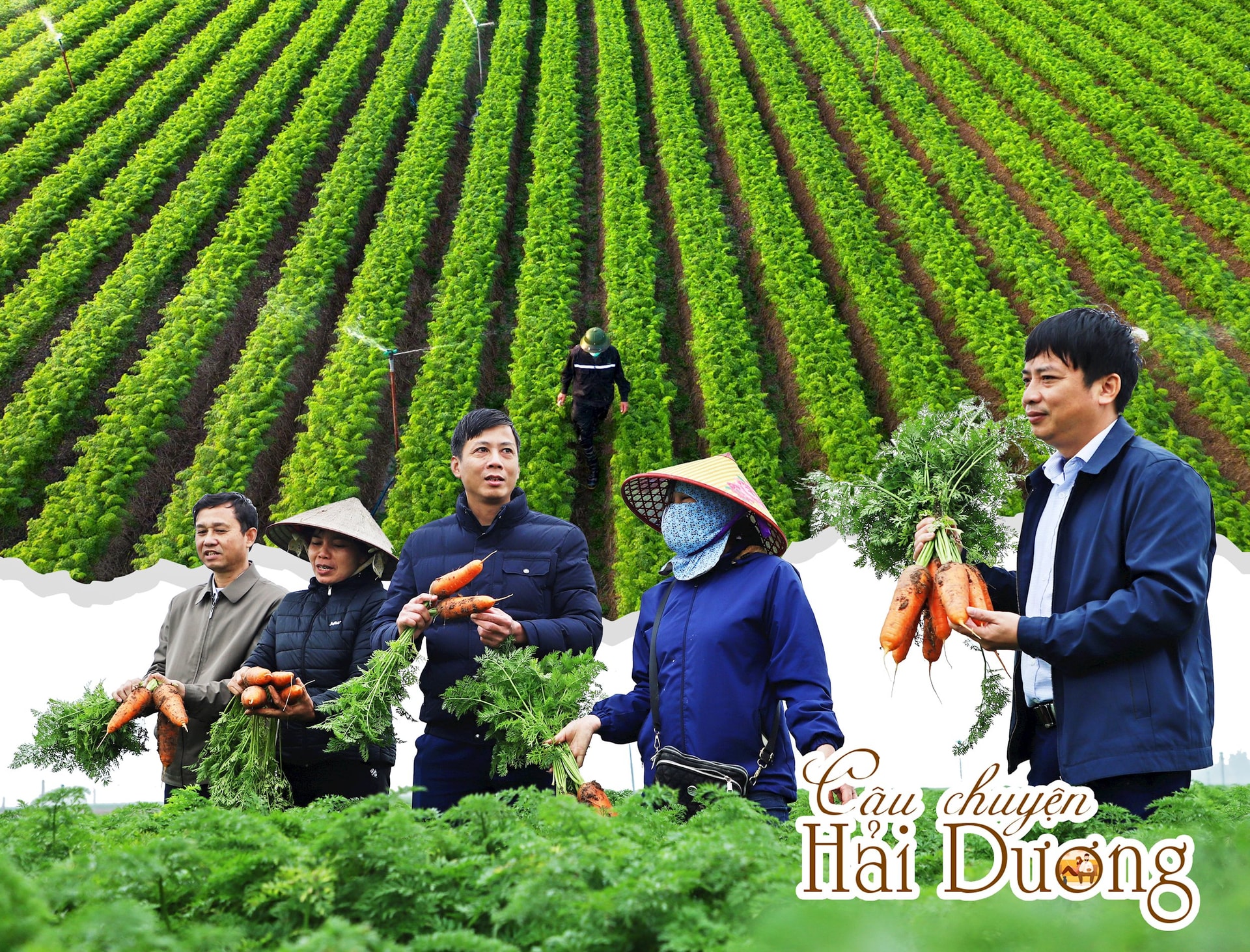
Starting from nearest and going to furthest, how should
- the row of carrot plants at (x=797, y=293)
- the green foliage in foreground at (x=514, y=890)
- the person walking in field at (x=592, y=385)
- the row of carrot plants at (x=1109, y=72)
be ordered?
the green foliage in foreground at (x=514, y=890) < the person walking in field at (x=592, y=385) < the row of carrot plants at (x=797, y=293) < the row of carrot plants at (x=1109, y=72)

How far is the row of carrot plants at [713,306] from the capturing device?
8125mm

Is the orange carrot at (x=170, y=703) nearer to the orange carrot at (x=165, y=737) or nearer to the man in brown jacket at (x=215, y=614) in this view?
the orange carrot at (x=165, y=737)

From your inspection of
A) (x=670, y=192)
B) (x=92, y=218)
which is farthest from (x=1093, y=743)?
(x=92, y=218)

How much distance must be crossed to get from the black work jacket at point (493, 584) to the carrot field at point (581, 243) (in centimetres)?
361

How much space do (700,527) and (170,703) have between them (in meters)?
2.17

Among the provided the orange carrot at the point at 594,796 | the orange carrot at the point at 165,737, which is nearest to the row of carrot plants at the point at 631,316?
the orange carrot at the point at 165,737

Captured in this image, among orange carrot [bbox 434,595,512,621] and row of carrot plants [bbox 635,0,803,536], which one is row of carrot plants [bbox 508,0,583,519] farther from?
orange carrot [bbox 434,595,512,621]

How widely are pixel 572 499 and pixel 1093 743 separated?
6157 millimetres

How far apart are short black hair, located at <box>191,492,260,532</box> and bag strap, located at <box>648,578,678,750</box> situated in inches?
79.0

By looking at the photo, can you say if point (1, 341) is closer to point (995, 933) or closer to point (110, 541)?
point (110, 541)

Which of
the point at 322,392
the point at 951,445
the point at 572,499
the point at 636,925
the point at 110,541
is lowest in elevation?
the point at 636,925

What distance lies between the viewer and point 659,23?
17547mm

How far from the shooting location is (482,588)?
3.52 metres

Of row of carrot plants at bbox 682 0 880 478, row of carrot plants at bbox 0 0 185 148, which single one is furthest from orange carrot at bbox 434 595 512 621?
row of carrot plants at bbox 0 0 185 148
